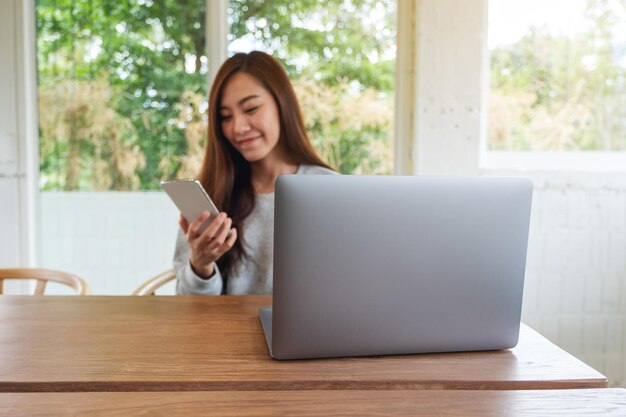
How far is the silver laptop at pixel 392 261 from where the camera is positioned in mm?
776

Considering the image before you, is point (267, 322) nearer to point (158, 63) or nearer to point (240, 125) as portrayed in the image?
point (240, 125)

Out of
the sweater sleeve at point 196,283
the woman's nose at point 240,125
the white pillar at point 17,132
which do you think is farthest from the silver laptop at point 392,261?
the white pillar at point 17,132

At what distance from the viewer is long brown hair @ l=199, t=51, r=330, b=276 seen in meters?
1.65

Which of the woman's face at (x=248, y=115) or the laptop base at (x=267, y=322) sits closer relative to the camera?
the laptop base at (x=267, y=322)

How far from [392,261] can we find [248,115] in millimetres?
954

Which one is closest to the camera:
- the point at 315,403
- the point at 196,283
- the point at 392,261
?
the point at 315,403

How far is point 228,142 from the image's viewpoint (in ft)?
5.57

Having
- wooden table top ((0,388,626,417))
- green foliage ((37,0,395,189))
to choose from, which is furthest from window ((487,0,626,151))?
wooden table top ((0,388,626,417))

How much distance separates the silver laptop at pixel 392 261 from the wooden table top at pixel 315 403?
110 millimetres

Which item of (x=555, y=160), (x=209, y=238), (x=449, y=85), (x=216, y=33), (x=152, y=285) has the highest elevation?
(x=216, y=33)

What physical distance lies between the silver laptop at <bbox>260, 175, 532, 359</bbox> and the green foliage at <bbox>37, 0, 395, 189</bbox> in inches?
72.7

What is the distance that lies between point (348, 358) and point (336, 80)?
1.94 metres

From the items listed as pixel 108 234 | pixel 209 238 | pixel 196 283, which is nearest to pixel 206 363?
pixel 209 238

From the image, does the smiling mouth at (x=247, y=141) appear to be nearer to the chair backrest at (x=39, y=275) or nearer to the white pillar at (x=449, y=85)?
the chair backrest at (x=39, y=275)
